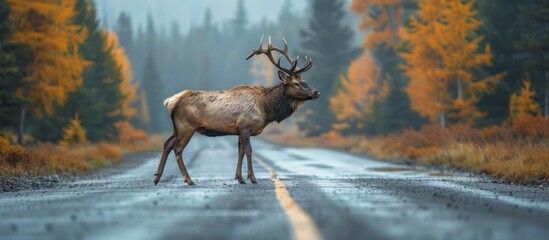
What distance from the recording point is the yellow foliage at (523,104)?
28703 mm

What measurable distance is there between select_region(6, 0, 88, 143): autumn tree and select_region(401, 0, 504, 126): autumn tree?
48.4 feet

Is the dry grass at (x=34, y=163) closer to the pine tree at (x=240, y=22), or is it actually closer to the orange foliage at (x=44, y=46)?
the orange foliage at (x=44, y=46)

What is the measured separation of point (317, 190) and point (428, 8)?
24.7m

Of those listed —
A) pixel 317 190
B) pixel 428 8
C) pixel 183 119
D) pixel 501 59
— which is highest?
pixel 428 8

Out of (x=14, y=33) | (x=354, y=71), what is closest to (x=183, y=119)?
(x=14, y=33)

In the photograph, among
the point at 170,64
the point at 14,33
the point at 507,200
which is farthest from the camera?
the point at 170,64

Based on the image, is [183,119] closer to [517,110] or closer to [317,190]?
[317,190]

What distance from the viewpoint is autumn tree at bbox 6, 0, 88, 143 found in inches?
1175

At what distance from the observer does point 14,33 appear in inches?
1155

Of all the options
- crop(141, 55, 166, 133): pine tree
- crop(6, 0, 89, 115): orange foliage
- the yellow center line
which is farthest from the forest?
crop(141, 55, 166, 133): pine tree

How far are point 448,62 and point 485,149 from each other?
1255 cm

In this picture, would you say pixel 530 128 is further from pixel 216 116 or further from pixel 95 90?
pixel 95 90

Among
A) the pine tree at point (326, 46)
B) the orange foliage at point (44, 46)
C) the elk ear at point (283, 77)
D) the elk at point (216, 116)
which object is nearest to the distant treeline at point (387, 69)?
the orange foliage at point (44, 46)

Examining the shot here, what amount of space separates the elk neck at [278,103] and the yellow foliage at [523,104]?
51.0 feet
